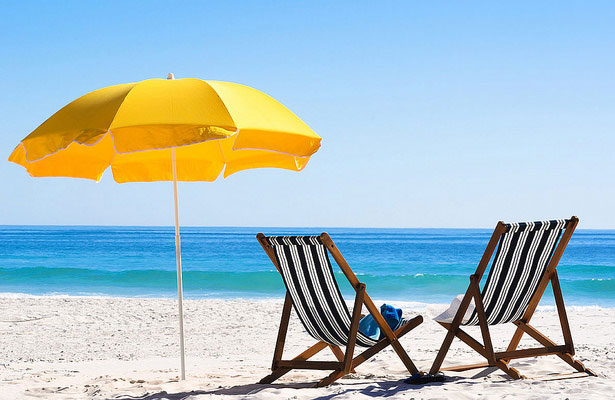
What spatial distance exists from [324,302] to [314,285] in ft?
0.38

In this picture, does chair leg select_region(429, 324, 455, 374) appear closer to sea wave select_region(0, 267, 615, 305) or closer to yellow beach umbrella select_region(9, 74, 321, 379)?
yellow beach umbrella select_region(9, 74, 321, 379)

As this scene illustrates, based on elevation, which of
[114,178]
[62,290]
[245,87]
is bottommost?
[62,290]

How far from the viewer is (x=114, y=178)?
16.1ft

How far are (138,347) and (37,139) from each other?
3548 mm

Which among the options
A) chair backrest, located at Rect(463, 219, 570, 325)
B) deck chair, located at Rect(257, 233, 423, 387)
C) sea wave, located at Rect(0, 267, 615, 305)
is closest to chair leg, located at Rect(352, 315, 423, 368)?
deck chair, located at Rect(257, 233, 423, 387)

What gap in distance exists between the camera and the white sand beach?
3.70m

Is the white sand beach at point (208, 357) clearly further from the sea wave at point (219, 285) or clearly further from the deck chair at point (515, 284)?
the sea wave at point (219, 285)

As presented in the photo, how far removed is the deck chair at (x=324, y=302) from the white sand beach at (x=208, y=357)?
6.5 inches

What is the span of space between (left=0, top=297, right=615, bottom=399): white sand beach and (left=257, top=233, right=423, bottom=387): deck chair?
0.17 meters

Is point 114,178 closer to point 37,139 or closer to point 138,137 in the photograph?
point 37,139

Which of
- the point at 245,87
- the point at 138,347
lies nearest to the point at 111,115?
the point at 245,87

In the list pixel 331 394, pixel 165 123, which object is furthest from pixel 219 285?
pixel 165 123

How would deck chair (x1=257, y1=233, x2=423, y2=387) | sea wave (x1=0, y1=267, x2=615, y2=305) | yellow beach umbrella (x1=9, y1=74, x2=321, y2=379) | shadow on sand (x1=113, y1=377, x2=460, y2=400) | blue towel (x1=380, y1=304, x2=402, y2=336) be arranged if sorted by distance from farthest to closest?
sea wave (x1=0, y1=267, x2=615, y2=305)
blue towel (x1=380, y1=304, x2=402, y2=336)
deck chair (x1=257, y1=233, x2=423, y2=387)
shadow on sand (x1=113, y1=377, x2=460, y2=400)
yellow beach umbrella (x1=9, y1=74, x2=321, y2=379)

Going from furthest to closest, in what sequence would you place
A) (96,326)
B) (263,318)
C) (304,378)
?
(263,318) < (96,326) < (304,378)
